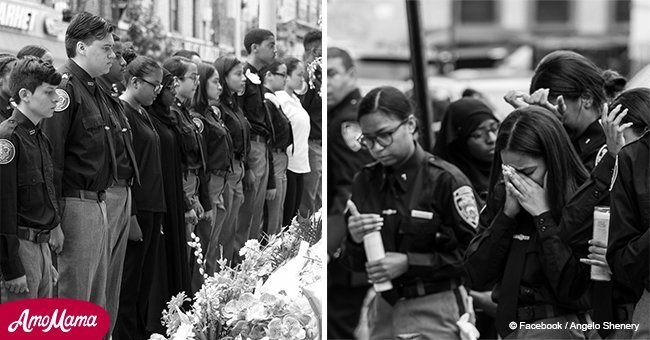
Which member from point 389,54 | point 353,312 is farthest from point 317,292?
point 389,54

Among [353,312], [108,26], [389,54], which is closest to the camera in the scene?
[108,26]

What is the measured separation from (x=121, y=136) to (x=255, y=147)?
46 cm

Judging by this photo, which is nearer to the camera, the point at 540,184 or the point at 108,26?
the point at 108,26

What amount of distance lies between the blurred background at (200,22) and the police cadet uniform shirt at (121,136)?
16 centimetres

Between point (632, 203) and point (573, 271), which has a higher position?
point (632, 203)

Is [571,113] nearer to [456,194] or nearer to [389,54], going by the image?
[456,194]

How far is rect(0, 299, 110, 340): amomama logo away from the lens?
10.2 feet

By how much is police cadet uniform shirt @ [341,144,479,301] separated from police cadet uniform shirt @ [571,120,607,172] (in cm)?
64

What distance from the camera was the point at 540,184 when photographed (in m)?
3.85

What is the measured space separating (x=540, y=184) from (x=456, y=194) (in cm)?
80

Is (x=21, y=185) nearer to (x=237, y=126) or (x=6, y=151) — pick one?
(x=6, y=151)

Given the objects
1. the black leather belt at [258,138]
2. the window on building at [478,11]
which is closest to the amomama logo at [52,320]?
the black leather belt at [258,138]

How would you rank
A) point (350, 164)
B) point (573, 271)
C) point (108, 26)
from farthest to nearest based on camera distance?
1. point (350, 164)
2. point (573, 271)
3. point (108, 26)

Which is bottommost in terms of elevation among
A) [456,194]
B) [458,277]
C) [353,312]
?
[353,312]
